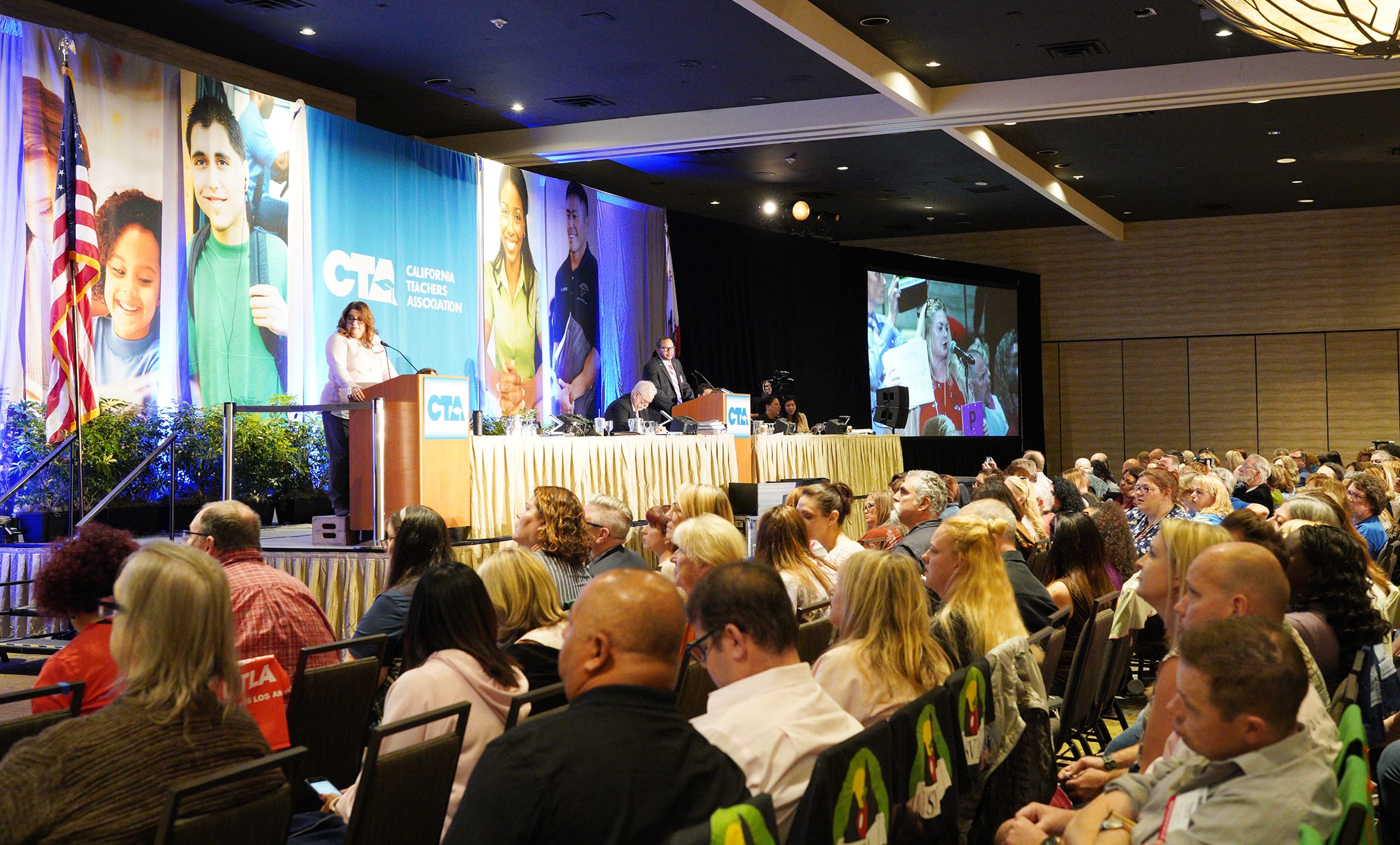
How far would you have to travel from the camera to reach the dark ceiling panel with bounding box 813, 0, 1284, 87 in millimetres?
9586

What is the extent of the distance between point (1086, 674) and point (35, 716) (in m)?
3.37

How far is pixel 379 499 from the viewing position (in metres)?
6.63

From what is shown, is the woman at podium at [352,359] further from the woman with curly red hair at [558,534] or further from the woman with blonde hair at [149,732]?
the woman with blonde hair at [149,732]

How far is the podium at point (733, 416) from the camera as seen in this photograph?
10.3m

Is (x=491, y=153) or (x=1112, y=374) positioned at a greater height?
(x=491, y=153)

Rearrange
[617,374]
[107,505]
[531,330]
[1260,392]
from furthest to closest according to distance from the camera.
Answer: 1. [1260,392]
2. [617,374]
3. [531,330]
4. [107,505]

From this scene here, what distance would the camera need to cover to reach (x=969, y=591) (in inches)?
143

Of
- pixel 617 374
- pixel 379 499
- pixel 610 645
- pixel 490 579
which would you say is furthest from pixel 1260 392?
pixel 610 645

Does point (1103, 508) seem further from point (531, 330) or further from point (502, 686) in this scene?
point (531, 330)

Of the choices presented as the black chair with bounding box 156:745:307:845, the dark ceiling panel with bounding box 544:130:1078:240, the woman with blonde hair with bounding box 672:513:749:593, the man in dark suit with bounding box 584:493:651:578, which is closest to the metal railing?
the man in dark suit with bounding box 584:493:651:578

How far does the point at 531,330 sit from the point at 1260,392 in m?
12.5

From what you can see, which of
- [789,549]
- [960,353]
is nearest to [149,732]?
[789,549]

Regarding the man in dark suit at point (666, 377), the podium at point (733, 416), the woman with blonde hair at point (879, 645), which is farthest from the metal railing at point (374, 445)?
the man in dark suit at point (666, 377)

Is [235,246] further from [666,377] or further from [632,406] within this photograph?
[666,377]
